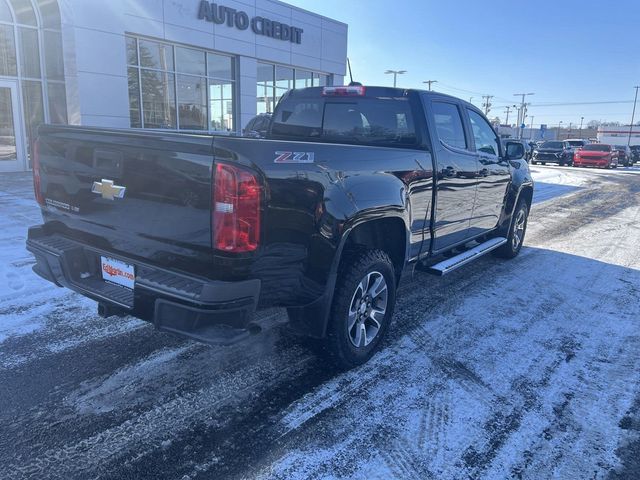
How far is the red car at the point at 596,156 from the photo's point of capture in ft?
97.0

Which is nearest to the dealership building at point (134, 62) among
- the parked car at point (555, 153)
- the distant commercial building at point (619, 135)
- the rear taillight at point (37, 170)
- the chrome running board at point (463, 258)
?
the rear taillight at point (37, 170)

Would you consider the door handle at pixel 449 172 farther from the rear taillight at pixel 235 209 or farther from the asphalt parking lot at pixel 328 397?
the rear taillight at pixel 235 209

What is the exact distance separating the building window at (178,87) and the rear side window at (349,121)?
441 inches

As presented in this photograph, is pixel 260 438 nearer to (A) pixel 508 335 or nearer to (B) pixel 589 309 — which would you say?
(A) pixel 508 335

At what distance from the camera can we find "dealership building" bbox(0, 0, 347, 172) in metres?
13.3

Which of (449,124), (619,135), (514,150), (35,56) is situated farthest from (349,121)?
(619,135)

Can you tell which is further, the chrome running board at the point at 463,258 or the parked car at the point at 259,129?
the parked car at the point at 259,129

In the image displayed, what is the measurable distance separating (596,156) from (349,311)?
1242 inches

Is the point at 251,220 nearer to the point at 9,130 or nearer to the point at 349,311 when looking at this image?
the point at 349,311

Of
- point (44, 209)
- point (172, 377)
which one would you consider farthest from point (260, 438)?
point (44, 209)

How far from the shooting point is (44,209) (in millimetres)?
3592

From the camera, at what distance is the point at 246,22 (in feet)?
56.9

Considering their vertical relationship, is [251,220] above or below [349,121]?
below

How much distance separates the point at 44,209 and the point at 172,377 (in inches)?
62.1
